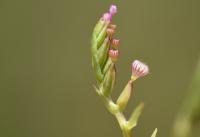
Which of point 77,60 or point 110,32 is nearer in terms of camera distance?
point 110,32

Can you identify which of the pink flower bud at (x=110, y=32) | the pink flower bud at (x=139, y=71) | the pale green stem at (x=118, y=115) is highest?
the pink flower bud at (x=110, y=32)

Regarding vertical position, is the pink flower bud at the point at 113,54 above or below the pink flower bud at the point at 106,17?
below

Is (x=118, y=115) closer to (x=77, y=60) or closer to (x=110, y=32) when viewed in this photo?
Answer: (x=110, y=32)

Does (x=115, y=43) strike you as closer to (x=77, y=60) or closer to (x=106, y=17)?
(x=106, y=17)

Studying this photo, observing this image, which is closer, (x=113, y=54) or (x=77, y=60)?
(x=113, y=54)

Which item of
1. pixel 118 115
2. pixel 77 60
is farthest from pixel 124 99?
pixel 77 60

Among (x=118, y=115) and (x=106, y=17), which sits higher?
(x=106, y=17)

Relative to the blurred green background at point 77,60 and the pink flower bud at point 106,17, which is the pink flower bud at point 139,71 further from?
the blurred green background at point 77,60

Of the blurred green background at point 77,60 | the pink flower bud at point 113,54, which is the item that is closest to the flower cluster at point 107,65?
the pink flower bud at point 113,54

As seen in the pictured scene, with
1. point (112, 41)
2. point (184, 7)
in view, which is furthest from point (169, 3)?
point (112, 41)

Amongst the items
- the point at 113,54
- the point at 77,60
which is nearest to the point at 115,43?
the point at 113,54
